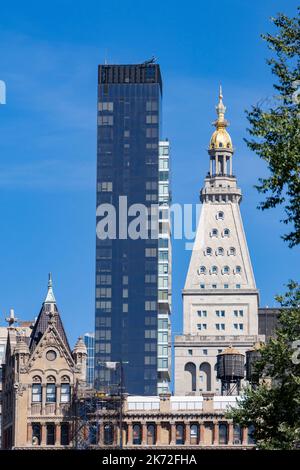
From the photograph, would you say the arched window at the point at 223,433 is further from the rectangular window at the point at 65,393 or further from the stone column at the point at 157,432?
the rectangular window at the point at 65,393

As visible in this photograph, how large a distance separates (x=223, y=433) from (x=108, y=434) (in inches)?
472

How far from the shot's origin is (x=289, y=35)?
69.8 metres

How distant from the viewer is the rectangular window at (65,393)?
18288 centimetres

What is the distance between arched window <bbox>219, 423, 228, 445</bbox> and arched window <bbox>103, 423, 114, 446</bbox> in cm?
1130

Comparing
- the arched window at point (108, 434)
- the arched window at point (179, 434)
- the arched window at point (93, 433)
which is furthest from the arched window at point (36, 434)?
the arched window at point (179, 434)

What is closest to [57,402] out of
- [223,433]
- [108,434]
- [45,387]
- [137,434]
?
[45,387]

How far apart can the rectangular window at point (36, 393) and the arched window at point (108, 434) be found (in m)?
7.72

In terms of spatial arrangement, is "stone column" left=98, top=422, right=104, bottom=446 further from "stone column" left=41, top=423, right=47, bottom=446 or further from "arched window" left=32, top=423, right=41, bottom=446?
"arched window" left=32, top=423, right=41, bottom=446

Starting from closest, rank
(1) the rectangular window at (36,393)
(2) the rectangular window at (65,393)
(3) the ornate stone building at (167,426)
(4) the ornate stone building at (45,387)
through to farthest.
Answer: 1. (3) the ornate stone building at (167,426)
2. (4) the ornate stone building at (45,387)
3. (2) the rectangular window at (65,393)
4. (1) the rectangular window at (36,393)

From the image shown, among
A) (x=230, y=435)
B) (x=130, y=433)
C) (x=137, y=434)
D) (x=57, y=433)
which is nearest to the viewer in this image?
(x=230, y=435)

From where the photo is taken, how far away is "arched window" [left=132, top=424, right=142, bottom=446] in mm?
182000

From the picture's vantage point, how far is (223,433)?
18100 centimetres

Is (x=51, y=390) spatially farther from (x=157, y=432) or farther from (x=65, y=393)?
(x=157, y=432)
